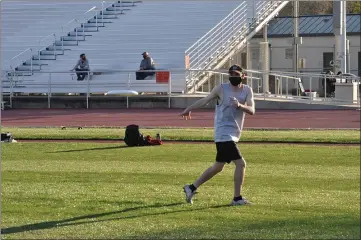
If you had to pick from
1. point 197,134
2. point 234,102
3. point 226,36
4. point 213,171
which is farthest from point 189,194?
point 226,36

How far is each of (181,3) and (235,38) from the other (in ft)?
14.4

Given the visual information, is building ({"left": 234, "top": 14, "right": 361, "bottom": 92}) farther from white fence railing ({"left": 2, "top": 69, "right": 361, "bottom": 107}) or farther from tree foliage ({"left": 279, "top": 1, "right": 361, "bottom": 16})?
tree foliage ({"left": 279, "top": 1, "right": 361, "bottom": 16})

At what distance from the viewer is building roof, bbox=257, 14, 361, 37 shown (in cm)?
4794

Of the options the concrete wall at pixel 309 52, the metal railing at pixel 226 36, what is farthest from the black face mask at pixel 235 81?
the concrete wall at pixel 309 52

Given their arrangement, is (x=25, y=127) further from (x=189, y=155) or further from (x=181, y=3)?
(x=181, y=3)

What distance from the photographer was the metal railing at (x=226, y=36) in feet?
123

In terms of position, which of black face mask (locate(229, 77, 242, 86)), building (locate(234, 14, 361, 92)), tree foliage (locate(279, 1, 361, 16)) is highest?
tree foliage (locate(279, 1, 361, 16))

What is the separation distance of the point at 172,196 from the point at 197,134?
10.2m

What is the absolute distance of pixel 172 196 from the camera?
10.9 m

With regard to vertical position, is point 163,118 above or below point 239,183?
below

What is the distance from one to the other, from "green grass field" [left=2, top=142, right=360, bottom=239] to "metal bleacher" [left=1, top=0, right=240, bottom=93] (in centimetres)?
1902

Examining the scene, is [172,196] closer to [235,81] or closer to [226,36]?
[235,81]

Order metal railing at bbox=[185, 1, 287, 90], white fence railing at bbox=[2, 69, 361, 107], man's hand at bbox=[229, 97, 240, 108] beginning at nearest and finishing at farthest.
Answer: man's hand at bbox=[229, 97, 240, 108] < white fence railing at bbox=[2, 69, 361, 107] < metal railing at bbox=[185, 1, 287, 90]

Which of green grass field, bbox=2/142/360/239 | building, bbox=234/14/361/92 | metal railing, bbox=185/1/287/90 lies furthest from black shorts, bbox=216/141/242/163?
building, bbox=234/14/361/92
